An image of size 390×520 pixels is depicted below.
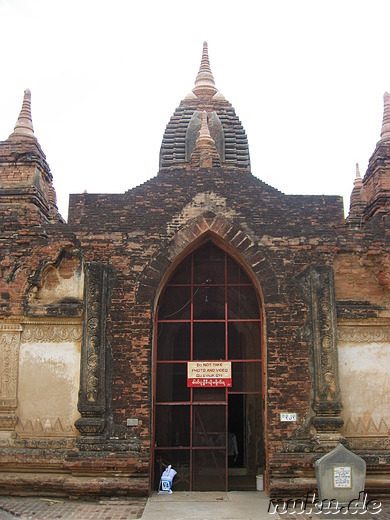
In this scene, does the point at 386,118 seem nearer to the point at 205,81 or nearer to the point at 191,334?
the point at 191,334

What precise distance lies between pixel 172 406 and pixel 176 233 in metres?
3.77

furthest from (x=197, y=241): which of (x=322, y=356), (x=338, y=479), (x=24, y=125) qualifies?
(x=24, y=125)

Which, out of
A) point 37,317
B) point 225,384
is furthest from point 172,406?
point 37,317

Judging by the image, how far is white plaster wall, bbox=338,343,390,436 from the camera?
36.9ft

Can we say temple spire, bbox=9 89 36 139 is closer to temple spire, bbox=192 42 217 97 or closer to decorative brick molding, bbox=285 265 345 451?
temple spire, bbox=192 42 217 97

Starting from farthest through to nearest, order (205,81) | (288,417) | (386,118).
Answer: (205,81)
(386,118)
(288,417)

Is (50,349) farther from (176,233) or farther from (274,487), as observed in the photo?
(274,487)

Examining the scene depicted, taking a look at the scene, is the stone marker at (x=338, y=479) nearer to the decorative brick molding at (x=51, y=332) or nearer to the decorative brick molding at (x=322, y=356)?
the decorative brick molding at (x=322, y=356)

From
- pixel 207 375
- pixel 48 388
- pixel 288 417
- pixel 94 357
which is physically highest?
pixel 94 357

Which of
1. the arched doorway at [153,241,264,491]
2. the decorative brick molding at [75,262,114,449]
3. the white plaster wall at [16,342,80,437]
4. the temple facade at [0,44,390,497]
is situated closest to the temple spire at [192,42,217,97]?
the temple facade at [0,44,390,497]

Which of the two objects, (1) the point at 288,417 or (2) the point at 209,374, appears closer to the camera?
(1) the point at 288,417

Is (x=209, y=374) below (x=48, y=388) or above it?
above

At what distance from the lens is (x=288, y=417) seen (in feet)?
35.9

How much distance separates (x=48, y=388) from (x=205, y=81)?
12928mm
